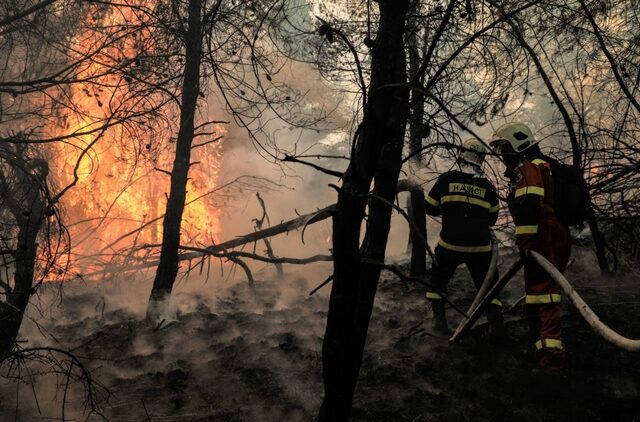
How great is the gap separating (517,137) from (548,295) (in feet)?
4.78

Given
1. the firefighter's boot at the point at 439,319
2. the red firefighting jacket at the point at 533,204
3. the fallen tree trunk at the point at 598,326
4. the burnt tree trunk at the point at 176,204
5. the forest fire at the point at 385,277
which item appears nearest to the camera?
the fallen tree trunk at the point at 598,326

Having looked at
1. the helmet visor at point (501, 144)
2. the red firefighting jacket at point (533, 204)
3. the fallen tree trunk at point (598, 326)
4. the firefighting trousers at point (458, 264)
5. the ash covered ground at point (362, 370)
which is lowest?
the ash covered ground at point (362, 370)

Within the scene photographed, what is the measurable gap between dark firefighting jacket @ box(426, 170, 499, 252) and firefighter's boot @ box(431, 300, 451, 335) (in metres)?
0.60

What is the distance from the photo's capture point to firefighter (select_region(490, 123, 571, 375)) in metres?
3.53

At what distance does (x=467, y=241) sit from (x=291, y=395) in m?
2.31

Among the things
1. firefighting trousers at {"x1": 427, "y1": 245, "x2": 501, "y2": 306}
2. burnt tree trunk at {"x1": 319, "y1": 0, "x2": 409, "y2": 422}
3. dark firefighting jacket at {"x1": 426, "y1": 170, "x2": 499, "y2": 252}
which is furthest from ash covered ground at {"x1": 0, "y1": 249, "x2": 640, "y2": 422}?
burnt tree trunk at {"x1": 319, "y1": 0, "x2": 409, "y2": 422}

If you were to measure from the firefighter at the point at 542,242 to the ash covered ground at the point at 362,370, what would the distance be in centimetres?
26

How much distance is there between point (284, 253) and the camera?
2316cm

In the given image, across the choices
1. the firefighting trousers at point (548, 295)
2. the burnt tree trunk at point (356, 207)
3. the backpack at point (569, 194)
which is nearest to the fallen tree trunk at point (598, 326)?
the burnt tree trunk at point (356, 207)

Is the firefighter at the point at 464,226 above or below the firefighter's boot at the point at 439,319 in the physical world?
above

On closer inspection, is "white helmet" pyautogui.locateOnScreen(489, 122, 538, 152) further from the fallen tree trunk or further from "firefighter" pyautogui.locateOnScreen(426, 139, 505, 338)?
the fallen tree trunk

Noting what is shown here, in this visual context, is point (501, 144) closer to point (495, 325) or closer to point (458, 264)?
point (458, 264)

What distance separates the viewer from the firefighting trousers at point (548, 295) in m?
3.50

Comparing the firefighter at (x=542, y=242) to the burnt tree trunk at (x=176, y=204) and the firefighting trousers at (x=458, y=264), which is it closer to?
the firefighting trousers at (x=458, y=264)
